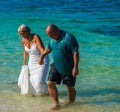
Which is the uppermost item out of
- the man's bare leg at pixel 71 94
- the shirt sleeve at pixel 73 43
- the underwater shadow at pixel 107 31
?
the shirt sleeve at pixel 73 43

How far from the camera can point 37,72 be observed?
817cm

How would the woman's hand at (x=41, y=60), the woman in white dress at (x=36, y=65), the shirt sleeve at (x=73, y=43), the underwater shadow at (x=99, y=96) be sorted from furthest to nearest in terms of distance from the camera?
the underwater shadow at (x=99, y=96) < the woman in white dress at (x=36, y=65) < the woman's hand at (x=41, y=60) < the shirt sleeve at (x=73, y=43)

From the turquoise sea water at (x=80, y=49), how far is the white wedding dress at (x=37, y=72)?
9.3 inches

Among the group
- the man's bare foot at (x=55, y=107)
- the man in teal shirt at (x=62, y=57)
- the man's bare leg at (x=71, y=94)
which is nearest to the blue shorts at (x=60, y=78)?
the man in teal shirt at (x=62, y=57)

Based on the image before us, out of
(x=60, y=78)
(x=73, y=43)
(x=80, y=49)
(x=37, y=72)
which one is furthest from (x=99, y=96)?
(x=80, y=49)

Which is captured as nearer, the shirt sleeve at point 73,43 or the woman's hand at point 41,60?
the shirt sleeve at point 73,43

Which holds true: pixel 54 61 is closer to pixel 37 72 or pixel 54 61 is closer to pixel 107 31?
pixel 37 72

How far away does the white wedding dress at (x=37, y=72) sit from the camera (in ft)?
26.7

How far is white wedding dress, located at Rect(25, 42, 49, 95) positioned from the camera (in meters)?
8.13

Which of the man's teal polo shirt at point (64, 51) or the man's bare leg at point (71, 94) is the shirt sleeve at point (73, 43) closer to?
the man's teal polo shirt at point (64, 51)

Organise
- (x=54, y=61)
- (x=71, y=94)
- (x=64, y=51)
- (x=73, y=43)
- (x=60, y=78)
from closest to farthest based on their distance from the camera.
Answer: (x=73, y=43), (x=64, y=51), (x=54, y=61), (x=60, y=78), (x=71, y=94)

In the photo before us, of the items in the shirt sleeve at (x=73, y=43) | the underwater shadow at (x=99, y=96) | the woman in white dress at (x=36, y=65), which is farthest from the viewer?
the underwater shadow at (x=99, y=96)

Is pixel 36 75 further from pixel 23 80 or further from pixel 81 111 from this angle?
pixel 81 111

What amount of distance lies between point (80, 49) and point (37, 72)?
6308 mm
